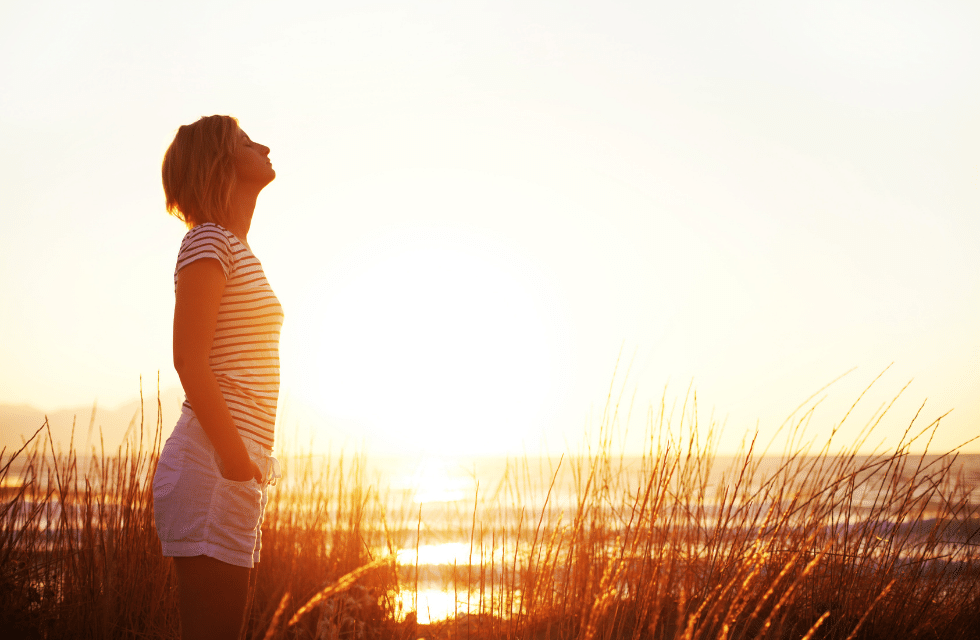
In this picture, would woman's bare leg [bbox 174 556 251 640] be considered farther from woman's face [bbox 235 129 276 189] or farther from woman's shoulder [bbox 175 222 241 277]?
woman's face [bbox 235 129 276 189]

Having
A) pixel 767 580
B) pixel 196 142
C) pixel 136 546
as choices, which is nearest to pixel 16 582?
pixel 136 546

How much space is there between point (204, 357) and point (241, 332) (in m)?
0.10

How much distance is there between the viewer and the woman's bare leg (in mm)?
990

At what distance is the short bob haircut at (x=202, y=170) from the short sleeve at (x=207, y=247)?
0.10 metres

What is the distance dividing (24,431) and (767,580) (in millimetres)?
2568

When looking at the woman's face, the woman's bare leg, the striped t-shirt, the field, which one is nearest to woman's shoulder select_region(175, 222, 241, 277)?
the striped t-shirt

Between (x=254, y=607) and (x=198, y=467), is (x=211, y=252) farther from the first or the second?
(x=254, y=607)

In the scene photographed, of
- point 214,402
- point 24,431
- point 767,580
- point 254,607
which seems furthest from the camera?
point 254,607

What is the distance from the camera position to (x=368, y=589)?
2.84 meters

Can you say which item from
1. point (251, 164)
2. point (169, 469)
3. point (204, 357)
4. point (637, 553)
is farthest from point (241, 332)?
point (637, 553)

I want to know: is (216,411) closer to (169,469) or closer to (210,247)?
(169,469)

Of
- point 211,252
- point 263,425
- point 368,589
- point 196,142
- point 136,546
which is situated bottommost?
point 368,589

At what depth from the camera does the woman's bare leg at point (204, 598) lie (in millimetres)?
990

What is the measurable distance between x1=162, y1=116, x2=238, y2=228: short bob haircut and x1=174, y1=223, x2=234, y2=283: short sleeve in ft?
0.34
